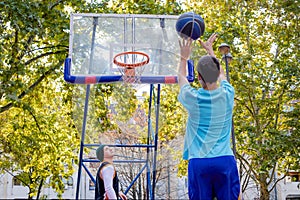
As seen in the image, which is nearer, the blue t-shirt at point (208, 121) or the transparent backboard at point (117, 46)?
the blue t-shirt at point (208, 121)

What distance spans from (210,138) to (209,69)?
478mm

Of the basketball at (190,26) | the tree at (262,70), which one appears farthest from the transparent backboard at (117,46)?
the tree at (262,70)

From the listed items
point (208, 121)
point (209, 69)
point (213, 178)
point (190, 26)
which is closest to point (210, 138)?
point (208, 121)

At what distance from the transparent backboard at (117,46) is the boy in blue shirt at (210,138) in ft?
11.6

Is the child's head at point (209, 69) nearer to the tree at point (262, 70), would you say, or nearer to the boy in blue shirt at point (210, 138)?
the boy in blue shirt at point (210, 138)

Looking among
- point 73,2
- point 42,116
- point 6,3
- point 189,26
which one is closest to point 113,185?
point 189,26

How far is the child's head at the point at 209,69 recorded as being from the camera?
3141 mm

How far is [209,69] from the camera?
10.3ft

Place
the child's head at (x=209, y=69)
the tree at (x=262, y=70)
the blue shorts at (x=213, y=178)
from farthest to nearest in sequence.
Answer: the tree at (x=262, y=70) < the child's head at (x=209, y=69) < the blue shorts at (x=213, y=178)

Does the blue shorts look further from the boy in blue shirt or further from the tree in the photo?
the tree

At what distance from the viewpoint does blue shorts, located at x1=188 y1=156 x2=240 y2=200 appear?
9.92ft

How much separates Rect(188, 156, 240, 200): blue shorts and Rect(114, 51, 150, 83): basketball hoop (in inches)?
145

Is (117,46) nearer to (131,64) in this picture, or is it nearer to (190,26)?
(131,64)

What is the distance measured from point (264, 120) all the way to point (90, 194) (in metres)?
21.2
